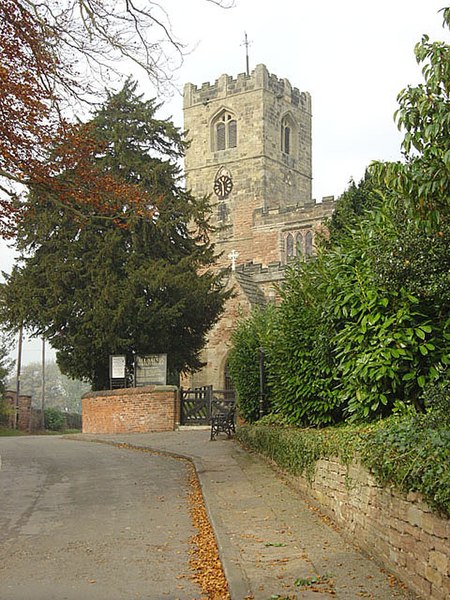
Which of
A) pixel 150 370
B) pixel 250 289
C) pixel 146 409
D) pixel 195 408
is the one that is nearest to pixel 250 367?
pixel 195 408

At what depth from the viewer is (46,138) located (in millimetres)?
14430

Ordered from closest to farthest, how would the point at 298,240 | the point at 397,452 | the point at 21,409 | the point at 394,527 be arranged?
the point at 394,527
the point at 397,452
the point at 21,409
the point at 298,240

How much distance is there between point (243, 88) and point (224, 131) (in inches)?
149

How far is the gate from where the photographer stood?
26984 mm

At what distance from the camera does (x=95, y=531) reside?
9.73 metres

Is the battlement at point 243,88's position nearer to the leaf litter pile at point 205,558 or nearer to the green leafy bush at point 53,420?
the green leafy bush at point 53,420

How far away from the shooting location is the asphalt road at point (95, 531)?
23.7 ft

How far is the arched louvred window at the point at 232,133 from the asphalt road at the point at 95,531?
50.2 m

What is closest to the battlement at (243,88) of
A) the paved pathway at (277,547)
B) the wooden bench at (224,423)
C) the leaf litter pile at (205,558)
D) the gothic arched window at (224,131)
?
the gothic arched window at (224,131)

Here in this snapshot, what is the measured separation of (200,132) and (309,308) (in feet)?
180

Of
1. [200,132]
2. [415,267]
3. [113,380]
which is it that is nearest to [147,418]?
[113,380]

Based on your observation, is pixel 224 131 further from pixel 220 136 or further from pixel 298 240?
pixel 298 240

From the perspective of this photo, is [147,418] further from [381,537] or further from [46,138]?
[381,537]

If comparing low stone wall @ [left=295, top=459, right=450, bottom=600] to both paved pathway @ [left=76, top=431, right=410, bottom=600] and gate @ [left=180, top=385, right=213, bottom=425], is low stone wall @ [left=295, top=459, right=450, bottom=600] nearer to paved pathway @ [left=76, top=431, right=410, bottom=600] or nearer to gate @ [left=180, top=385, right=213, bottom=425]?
paved pathway @ [left=76, top=431, right=410, bottom=600]
